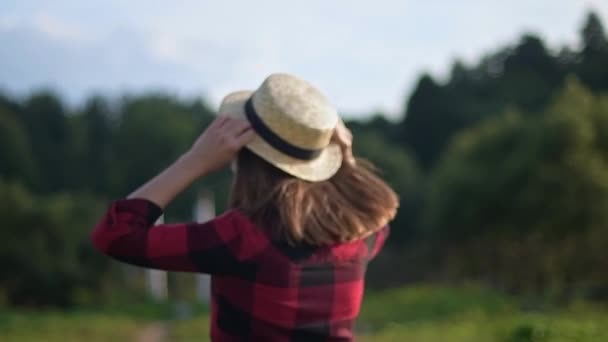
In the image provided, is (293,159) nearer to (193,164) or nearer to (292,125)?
(292,125)

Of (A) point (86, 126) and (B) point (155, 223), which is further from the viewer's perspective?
(A) point (86, 126)

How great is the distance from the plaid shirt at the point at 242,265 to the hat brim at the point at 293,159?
0.51ft

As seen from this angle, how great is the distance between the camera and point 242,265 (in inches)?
97.5

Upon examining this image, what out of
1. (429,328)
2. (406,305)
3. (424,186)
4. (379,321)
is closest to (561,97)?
(406,305)

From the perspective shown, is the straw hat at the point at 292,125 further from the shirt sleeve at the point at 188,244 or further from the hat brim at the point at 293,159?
the shirt sleeve at the point at 188,244

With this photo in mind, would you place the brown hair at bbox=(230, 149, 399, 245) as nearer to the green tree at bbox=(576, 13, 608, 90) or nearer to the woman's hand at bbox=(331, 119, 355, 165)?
→ the woman's hand at bbox=(331, 119, 355, 165)

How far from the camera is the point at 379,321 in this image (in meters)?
20.0

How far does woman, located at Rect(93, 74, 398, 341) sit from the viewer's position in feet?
8.12

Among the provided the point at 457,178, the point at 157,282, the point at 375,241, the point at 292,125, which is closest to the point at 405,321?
the point at 375,241

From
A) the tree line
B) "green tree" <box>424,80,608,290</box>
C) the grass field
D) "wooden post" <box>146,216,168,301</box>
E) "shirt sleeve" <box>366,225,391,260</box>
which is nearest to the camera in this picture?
"shirt sleeve" <box>366,225,391,260</box>

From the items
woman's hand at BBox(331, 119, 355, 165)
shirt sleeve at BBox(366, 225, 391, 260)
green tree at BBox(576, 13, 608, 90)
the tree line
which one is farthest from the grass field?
green tree at BBox(576, 13, 608, 90)

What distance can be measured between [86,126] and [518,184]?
200ft

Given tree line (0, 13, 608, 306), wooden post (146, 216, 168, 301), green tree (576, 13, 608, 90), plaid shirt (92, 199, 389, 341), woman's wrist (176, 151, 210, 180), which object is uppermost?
woman's wrist (176, 151, 210, 180)

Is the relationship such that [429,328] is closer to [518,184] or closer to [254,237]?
[254,237]
